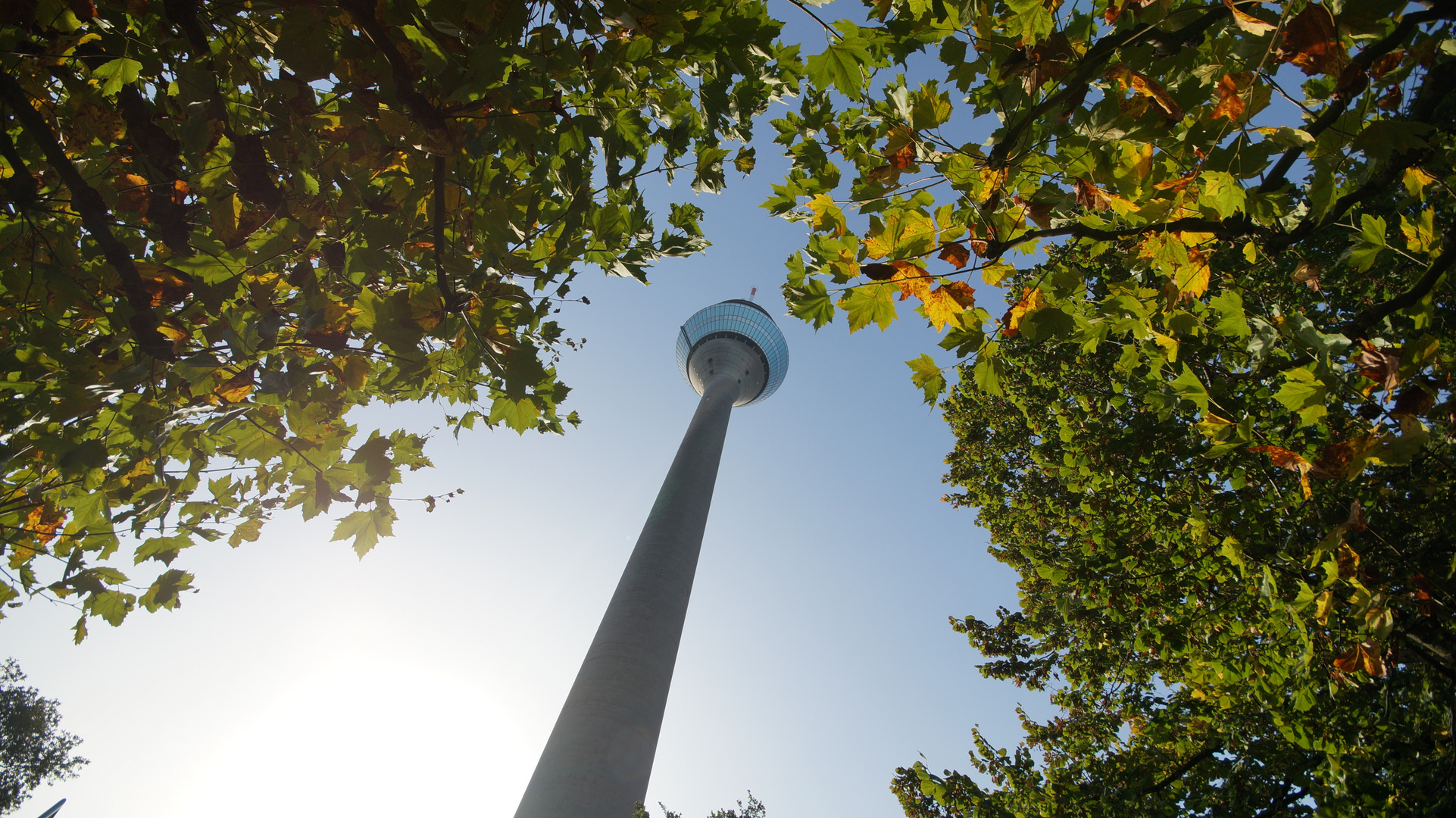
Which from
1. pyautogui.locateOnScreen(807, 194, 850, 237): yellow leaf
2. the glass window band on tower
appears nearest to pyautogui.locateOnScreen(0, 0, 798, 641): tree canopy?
pyautogui.locateOnScreen(807, 194, 850, 237): yellow leaf

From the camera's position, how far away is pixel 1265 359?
2836mm

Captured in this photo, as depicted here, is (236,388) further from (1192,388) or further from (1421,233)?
(1421,233)

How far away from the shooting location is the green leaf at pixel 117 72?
280cm

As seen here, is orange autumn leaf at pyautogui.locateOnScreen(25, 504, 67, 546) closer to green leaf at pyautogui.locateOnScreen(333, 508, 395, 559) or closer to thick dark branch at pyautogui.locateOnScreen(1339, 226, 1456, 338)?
green leaf at pyautogui.locateOnScreen(333, 508, 395, 559)

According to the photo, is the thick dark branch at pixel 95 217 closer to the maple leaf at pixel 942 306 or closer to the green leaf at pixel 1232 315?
the maple leaf at pixel 942 306

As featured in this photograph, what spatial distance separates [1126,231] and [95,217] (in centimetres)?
438

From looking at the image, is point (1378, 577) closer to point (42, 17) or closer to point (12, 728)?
point (42, 17)

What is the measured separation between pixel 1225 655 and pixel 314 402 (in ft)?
24.3

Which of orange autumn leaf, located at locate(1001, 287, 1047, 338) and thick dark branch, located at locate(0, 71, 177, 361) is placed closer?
orange autumn leaf, located at locate(1001, 287, 1047, 338)

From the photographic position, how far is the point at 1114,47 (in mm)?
1998

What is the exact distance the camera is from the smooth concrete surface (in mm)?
9258

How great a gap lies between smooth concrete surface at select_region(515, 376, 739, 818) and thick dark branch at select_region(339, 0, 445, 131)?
30.9 ft

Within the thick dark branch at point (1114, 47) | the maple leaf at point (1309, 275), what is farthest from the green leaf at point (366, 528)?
the maple leaf at point (1309, 275)

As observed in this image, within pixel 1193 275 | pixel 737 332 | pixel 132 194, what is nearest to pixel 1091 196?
pixel 1193 275
